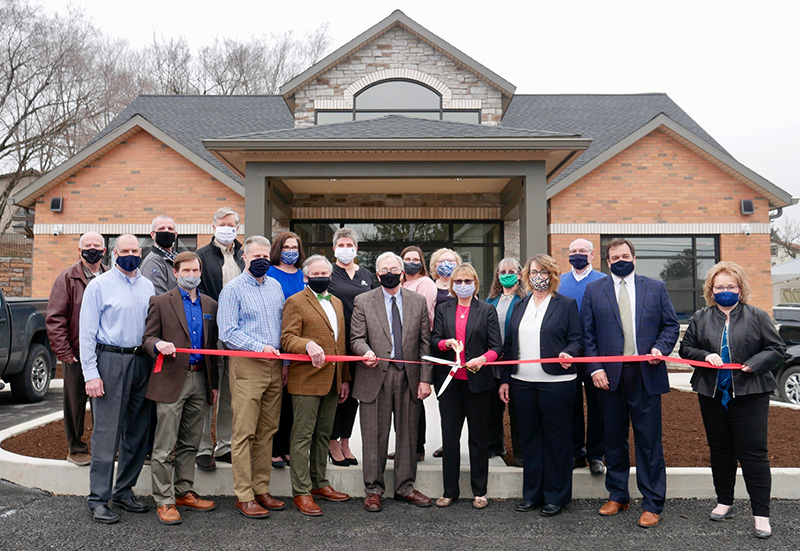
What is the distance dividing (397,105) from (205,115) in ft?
20.0

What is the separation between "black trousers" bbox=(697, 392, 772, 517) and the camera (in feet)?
13.9

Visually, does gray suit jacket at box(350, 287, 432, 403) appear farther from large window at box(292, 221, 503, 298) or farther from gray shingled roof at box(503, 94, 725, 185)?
gray shingled roof at box(503, 94, 725, 185)

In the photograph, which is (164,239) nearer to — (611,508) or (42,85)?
(611,508)

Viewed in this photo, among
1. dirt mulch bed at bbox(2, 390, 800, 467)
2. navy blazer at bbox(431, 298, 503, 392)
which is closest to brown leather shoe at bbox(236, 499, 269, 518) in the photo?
navy blazer at bbox(431, 298, 503, 392)

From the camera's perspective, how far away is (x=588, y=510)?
15.3ft

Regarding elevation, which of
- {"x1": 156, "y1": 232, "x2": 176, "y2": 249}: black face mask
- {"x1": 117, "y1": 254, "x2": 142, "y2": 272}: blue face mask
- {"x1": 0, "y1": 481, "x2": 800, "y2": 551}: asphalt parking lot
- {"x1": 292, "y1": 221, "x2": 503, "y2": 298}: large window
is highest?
{"x1": 292, "y1": 221, "x2": 503, "y2": 298}: large window

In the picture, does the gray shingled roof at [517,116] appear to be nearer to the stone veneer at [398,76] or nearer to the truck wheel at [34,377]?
the stone veneer at [398,76]

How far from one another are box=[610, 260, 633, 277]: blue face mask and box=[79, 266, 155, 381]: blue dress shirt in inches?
143

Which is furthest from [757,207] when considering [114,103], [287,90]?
[114,103]

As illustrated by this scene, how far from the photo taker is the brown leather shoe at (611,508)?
178 inches

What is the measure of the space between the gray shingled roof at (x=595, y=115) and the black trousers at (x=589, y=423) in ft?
32.4

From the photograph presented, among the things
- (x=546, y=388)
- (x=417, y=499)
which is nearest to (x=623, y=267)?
(x=546, y=388)

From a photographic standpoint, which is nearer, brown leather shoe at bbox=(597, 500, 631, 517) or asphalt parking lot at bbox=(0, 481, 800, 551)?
asphalt parking lot at bbox=(0, 481, 800, 551)

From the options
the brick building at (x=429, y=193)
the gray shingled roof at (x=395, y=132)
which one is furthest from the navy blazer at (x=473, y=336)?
the brick building at (x=429, y=193)
